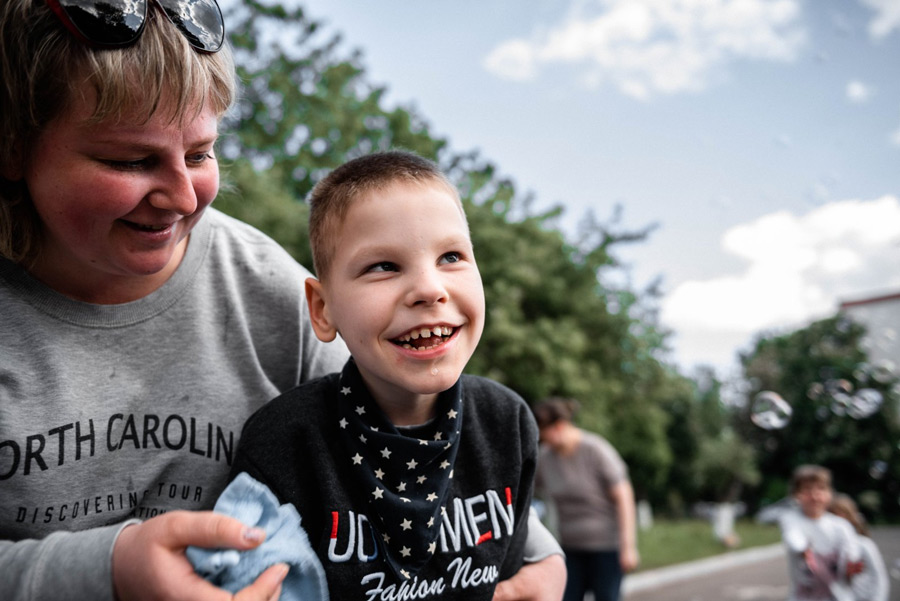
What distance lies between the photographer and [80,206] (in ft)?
3.74

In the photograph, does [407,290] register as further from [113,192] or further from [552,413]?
[552,413]

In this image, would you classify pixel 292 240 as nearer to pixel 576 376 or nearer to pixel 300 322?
pixel 576 376

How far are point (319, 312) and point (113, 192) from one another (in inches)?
16.4

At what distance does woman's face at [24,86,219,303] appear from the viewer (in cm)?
113

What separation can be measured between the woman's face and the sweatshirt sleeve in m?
0.45

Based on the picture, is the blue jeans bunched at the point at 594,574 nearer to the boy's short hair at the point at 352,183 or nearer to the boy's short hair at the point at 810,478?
the boy's short hair at the point at 810,478

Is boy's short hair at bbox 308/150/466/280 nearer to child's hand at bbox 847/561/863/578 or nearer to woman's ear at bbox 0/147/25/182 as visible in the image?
woman's ear at bbox 0/147/25/182

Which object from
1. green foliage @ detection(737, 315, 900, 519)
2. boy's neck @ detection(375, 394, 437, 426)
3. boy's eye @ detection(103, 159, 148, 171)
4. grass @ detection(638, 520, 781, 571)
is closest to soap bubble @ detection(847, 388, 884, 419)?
boy's neck @ detection(375, 394, 437, 426)

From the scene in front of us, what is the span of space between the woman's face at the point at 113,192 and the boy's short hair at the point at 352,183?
198 mm

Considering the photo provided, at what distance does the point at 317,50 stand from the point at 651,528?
14561 mm

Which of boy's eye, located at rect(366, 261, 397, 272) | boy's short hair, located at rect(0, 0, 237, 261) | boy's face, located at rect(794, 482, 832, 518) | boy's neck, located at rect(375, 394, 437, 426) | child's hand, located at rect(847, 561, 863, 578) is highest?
boy's short hair, located at rect(0, 0, 237, 261)

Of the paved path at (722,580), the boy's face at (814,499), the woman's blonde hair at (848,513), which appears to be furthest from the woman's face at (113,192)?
the paved path at (722,580)

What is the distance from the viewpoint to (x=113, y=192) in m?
1.13

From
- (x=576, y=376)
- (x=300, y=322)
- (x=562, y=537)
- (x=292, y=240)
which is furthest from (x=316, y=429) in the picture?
(x=576, y=376)
